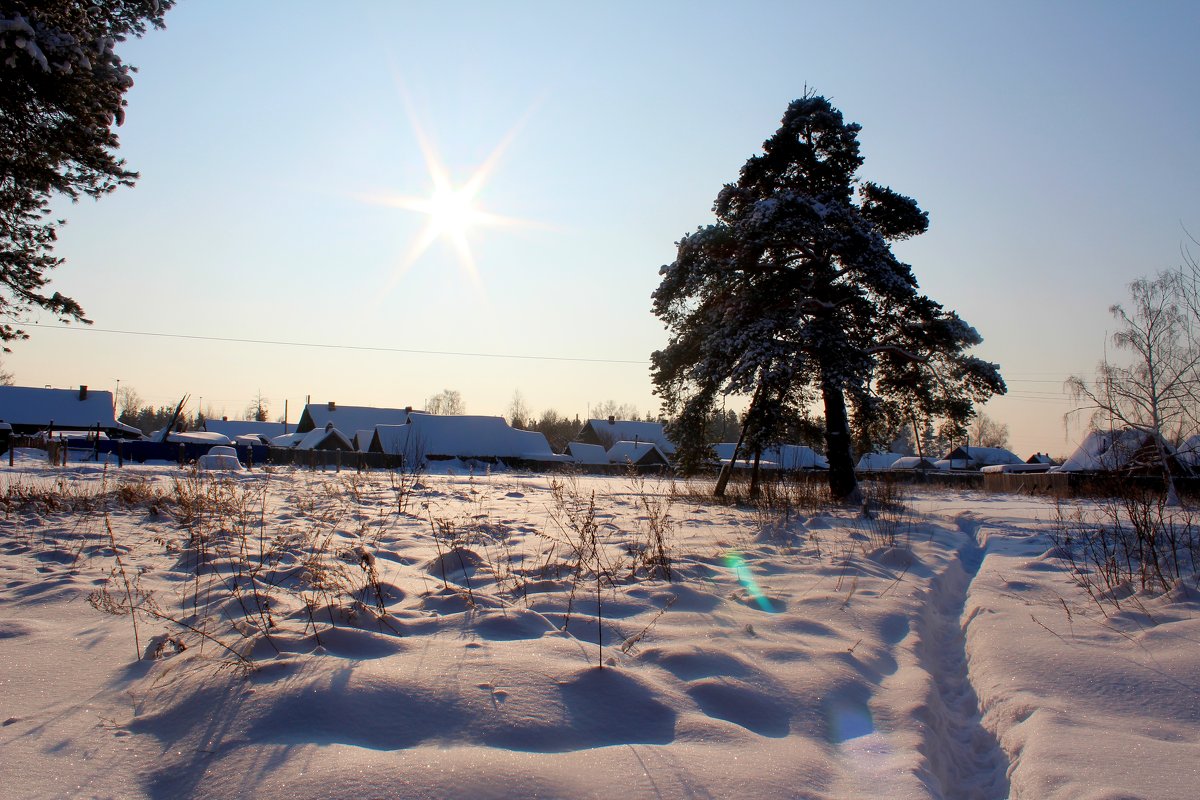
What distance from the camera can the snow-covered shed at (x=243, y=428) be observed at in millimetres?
75750

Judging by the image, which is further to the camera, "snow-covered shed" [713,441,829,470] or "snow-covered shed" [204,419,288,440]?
"snow-covered shed" [204,419,288,440]

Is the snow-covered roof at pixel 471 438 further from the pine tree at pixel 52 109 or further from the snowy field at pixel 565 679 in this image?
the snowy field at pixel 565 679

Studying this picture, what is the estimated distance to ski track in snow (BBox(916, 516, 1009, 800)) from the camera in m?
2.41

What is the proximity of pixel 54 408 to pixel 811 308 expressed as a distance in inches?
2381

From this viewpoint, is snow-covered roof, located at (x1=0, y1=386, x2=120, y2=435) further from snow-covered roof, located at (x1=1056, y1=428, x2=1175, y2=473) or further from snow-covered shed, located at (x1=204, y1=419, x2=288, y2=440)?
snow-covered roof, located at (x1=1056, y1=428, x2=1175, y2=473)

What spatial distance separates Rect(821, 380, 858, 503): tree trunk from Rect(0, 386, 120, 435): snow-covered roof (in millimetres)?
56875

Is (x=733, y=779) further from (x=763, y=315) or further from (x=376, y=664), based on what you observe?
(x=763, y=315)

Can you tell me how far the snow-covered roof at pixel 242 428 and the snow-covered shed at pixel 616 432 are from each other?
34207mm

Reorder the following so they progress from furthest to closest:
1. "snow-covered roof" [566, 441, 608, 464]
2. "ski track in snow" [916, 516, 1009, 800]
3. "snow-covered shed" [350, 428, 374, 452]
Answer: "snow-covered roof" [566, 441, 608, 464] → "snow-covered shed" [350, 428, 374, 452] → "ski track in snow" [916, 516, 1009, 800]

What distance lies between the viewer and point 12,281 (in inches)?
347

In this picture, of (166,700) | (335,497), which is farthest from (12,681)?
(335,497)

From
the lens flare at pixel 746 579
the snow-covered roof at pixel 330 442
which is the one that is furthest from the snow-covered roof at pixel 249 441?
the lens flare at pixel 746 579

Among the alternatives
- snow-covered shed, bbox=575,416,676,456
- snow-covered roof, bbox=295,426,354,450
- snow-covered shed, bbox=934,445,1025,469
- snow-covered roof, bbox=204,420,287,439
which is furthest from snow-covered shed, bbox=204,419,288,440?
snow-covered shed, bbox=934,445,1025,469

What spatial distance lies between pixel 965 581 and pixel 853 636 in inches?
123
